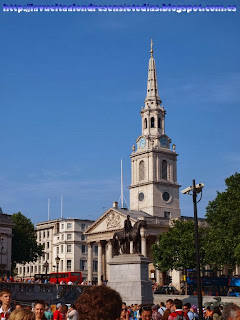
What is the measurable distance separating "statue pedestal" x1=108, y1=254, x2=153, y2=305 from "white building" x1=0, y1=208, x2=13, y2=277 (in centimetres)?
5347

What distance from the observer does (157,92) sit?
415 feet

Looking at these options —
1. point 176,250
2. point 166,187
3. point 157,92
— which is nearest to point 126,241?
point 176,250

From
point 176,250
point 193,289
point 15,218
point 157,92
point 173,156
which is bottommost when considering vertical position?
point 193,289

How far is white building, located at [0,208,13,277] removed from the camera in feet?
308

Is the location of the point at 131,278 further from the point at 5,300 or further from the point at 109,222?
the point at 109,222

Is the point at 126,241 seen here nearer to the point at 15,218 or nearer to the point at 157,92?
the point at 15,218

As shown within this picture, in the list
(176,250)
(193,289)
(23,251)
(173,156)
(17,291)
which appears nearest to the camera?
(17,291)

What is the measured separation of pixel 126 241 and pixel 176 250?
49998 millimetres

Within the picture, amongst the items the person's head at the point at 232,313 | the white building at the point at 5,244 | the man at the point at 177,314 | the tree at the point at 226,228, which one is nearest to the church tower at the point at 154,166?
the white building at the point at 5,244

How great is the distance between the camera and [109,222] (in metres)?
118

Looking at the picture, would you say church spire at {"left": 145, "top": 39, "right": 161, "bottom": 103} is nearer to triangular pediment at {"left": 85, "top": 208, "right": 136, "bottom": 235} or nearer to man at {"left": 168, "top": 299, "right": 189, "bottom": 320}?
triangular pediment at {"left": 85, "top": 208, "right": 136, "bottom": 235}

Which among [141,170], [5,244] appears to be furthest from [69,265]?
[5,244]

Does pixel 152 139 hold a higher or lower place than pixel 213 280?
higher

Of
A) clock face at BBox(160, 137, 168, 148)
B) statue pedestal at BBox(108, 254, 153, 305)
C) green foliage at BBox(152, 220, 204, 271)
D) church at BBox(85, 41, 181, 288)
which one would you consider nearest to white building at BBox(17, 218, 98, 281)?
church at BBox(85, 41, 181, 288)
